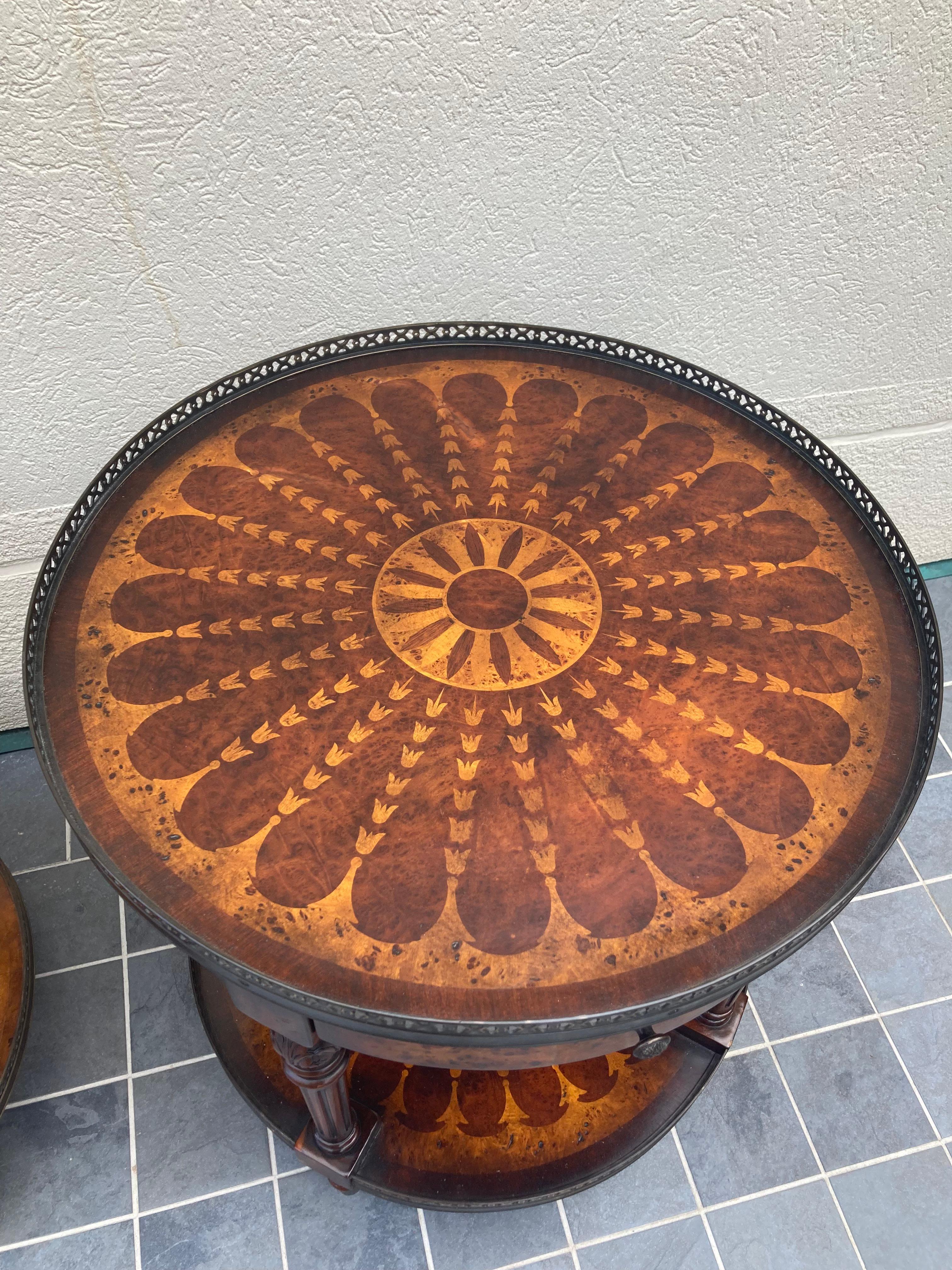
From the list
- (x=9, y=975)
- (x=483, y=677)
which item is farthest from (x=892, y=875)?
(x=9, y=975)

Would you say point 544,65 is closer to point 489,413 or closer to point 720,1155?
point 489,413

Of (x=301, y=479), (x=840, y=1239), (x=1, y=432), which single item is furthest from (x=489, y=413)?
(x=840, y=1239)

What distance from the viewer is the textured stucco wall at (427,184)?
1.81 m

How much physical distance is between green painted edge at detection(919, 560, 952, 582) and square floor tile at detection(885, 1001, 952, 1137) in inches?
65.3

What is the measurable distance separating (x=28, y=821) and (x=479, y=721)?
5.70 ft

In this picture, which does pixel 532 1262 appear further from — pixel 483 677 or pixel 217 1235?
pixel 483 677

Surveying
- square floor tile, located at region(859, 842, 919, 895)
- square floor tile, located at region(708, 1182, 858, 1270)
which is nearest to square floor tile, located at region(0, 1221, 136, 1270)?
square floor tile, located at region(708, 1182, 858, 1270)

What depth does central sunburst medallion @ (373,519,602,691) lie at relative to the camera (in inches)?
63.2

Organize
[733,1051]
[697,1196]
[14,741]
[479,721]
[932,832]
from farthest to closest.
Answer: [14,741] → [932,832] → [733,1051] → [697,1196] → [479,721]

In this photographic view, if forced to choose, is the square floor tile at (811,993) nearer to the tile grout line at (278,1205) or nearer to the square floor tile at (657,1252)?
the square floor tile at (657,1252)

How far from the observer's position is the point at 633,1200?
2062 mm

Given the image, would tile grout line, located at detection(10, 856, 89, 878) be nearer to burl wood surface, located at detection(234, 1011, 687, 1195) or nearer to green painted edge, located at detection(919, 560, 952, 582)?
burl wood surface, located at detection(234, 1011, 687, 1195)

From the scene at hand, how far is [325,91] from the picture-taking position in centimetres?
187

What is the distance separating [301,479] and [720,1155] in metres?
1.77
